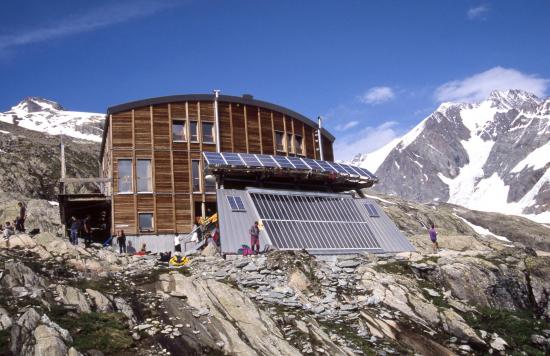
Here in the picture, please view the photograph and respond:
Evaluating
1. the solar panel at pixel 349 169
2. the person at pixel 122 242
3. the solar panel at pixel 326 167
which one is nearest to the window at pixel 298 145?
the solar panel at pixel 349 169

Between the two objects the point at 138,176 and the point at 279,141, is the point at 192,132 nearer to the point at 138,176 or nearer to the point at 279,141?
the point at 138,176

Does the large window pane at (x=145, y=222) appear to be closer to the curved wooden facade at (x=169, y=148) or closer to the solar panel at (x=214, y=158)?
the curved wooden facade at (x=169, y=148)

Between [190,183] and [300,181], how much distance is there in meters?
8.34

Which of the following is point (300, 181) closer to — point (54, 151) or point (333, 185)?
point (333, 185)

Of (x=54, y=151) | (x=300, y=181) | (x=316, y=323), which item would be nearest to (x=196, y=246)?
(x=300, y=181)

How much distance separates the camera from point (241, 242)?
30812 mm

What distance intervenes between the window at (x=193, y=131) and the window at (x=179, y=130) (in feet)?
1.52

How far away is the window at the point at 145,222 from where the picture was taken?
39.4 m

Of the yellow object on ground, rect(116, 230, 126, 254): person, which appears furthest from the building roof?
the yellow object on ground

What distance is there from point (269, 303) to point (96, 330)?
25.0ft

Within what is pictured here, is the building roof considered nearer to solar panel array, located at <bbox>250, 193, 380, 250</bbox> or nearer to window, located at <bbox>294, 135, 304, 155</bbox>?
window, located at <bbox>294, 135, 304, 155</bbox>

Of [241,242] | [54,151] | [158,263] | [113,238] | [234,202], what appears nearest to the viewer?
[158,263]

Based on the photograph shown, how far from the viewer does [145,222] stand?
130 ft

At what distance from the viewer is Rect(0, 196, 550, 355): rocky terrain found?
18359 millimetres
